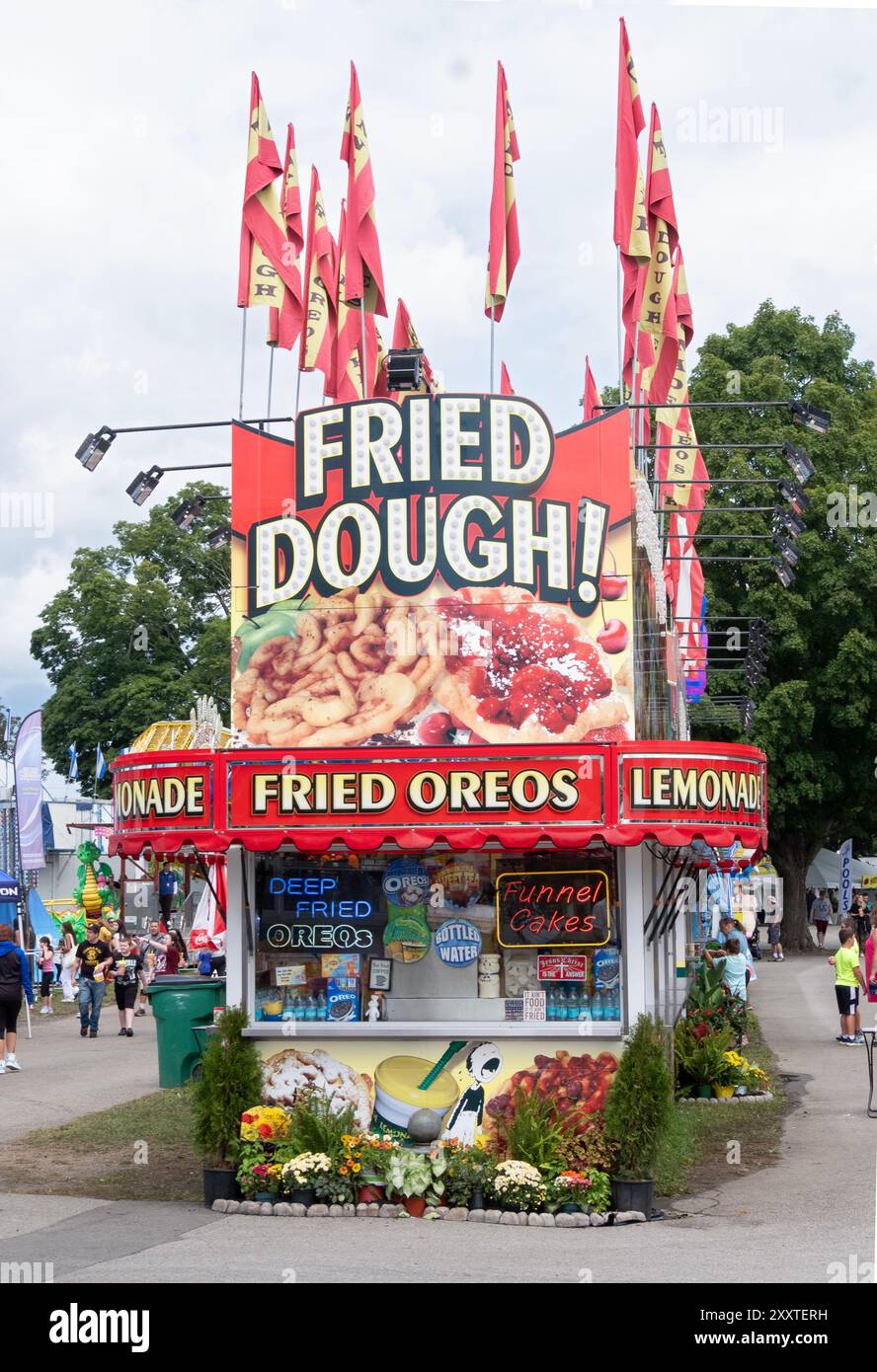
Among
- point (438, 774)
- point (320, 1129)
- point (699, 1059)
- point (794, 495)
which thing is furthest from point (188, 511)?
point (699, 1059)

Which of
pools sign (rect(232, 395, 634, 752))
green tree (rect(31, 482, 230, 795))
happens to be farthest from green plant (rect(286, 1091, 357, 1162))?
green tree (rect(31, 482, 230, 795))

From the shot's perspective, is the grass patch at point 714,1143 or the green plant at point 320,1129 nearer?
the green plant at point 320,1129

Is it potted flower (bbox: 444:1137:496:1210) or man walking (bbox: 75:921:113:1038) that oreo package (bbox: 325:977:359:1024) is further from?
man walking (bbox: 75:921:113:1038)

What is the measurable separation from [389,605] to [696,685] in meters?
16.6

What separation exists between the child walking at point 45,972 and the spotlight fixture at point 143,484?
66.2ft

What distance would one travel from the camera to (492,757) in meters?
12.3

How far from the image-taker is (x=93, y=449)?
15758 mm

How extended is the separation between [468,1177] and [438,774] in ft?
9.61

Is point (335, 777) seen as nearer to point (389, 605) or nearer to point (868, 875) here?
point (389, 605)

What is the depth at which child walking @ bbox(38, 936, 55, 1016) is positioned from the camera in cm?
3456

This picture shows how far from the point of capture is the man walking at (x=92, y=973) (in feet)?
82.8

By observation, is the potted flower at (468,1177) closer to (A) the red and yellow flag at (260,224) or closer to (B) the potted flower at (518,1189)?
(B) the potted flower at (518,1189)

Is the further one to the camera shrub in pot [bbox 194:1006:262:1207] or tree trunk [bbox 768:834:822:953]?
tree trunk [bbox 768:834:822:953]

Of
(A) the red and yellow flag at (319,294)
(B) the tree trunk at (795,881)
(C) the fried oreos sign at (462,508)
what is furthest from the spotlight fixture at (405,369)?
(B) the tree trunk at (795,881)
